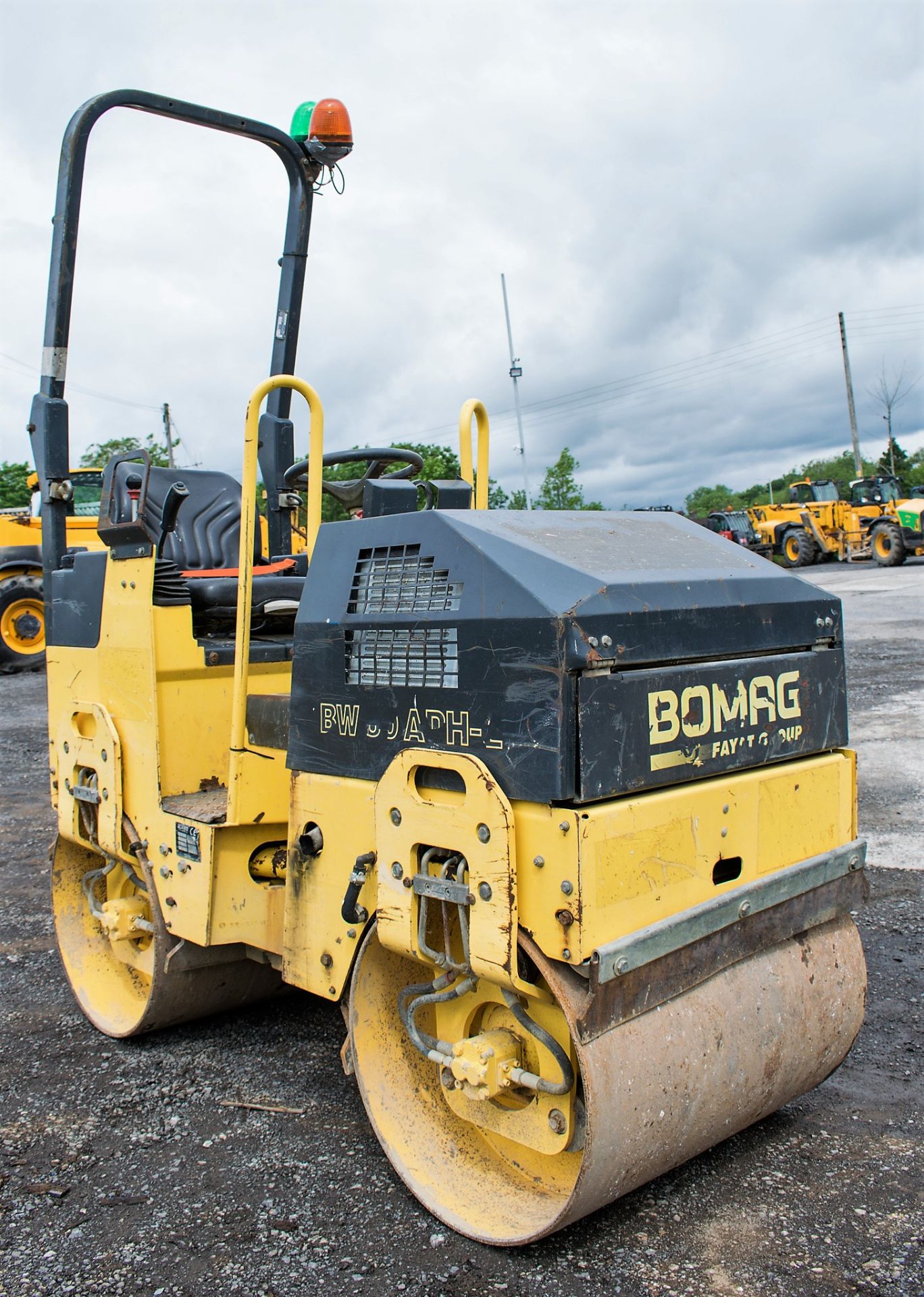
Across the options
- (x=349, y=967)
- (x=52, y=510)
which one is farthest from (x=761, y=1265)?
(x=52, y=510)

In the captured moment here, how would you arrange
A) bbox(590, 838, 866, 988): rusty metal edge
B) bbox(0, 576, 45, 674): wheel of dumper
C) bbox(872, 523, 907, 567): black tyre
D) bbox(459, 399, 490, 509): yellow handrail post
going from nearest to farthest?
bbox(590, 838, 866, 988): rusty metal edge, bbox(459, 399, 490, 509): yellow handrail post, bbox(0, 576, 45, 674): wheel of dumper, bbox(872, 523, 907, 567): black tyre

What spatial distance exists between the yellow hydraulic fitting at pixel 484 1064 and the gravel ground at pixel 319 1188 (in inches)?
13.8

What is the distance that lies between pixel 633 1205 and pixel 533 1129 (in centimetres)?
30

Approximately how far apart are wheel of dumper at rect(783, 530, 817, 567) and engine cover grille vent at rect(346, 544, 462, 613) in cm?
2316

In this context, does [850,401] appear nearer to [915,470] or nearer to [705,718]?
[915,470]

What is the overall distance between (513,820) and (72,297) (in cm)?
261

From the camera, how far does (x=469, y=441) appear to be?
315 centimetres

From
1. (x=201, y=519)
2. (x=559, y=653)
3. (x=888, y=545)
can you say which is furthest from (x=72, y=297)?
(x=888, y=545)

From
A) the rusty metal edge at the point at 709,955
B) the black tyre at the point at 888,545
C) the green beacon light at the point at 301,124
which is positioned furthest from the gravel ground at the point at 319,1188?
the black tyre at the point at 888,545

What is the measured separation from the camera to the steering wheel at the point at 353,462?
3156 millimetres

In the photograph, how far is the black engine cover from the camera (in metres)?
2.10

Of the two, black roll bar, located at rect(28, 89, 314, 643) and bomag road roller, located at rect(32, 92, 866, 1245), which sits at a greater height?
black roll bar, located at rect(28, 89, 314, 643)

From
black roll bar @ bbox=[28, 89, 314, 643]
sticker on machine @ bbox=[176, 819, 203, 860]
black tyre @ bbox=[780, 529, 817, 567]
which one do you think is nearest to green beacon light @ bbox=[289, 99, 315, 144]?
black roll bar @ bbox=[28, 89, 314, 643]

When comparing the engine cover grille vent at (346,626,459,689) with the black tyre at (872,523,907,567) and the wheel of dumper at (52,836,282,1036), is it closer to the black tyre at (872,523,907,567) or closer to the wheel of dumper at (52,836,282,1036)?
the wheel of dumper at (52,836,282,1036)
